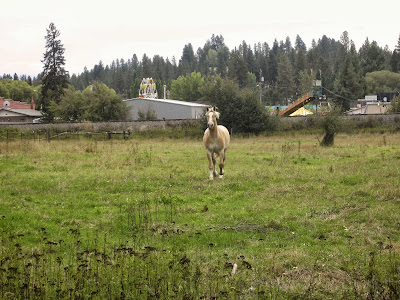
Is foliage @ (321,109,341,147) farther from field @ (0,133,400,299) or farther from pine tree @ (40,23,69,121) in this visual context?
pine tree @ (40,23,69,121)

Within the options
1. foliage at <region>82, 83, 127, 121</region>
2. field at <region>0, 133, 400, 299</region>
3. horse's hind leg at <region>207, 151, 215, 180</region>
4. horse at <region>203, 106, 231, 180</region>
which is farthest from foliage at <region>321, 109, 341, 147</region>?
foliage at <region>82, 83, 127, 121</region>

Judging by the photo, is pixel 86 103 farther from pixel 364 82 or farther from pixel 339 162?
pixel 364 82

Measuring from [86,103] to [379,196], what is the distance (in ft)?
182

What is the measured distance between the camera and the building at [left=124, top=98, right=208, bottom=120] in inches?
2660

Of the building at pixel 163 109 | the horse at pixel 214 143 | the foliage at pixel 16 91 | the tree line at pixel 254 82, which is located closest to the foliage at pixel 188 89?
the tree line at pixel 254 82

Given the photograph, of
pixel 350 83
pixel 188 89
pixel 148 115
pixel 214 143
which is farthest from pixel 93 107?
pixel 188 89

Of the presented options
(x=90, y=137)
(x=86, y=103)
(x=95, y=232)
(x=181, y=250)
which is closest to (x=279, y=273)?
(x=181, y=250)

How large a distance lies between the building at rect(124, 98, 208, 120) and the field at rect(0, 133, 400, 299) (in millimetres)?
46549

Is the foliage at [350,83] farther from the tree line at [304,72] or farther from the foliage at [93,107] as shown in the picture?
the foliage at [93,107]

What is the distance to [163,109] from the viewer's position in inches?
2746

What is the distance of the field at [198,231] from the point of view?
6450 mm

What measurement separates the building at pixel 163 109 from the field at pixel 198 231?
153 ft

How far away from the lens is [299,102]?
66062mm

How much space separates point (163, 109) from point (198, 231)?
60.5 m
